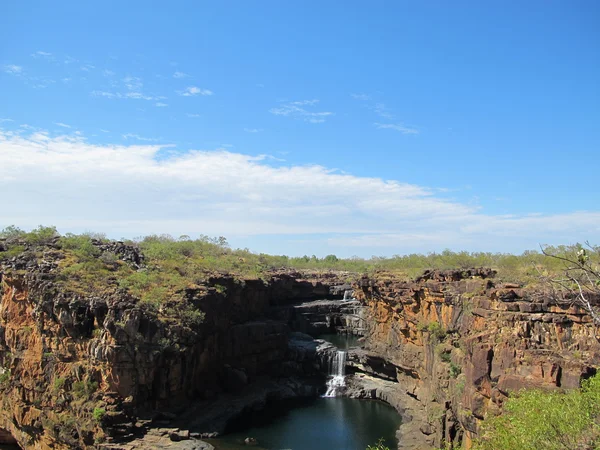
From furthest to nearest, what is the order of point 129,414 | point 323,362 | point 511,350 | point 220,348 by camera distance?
point 323,362
point 220,348
point 129,414
point 511,350

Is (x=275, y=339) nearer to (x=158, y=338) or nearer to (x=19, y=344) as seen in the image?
(x=158, y=338)

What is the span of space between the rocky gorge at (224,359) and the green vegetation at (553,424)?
3.78m

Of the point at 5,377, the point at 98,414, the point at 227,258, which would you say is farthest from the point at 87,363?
the point at 227,258

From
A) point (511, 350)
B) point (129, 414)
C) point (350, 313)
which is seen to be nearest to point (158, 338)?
point (129, 414)

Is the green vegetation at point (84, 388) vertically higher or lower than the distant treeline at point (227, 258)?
lower

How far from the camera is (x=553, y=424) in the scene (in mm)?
13484

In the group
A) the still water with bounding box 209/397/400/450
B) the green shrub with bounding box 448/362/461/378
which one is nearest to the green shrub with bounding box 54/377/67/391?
the still water with bounding box 209/397/400/450

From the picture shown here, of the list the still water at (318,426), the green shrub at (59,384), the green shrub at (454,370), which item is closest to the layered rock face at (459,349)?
the green shrub at (454,370)

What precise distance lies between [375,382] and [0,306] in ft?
104

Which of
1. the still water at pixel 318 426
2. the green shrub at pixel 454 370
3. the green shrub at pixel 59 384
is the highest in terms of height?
the green shrub at pixel 454 370

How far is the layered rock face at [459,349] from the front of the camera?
20.3 m

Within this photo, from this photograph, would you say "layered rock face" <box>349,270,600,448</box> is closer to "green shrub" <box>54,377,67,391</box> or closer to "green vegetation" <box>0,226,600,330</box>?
"green vegetation" <box>0,226,600,330</box>

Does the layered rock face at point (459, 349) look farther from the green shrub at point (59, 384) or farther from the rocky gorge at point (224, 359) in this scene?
the green shrub at point (59, 384)

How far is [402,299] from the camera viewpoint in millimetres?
40562
